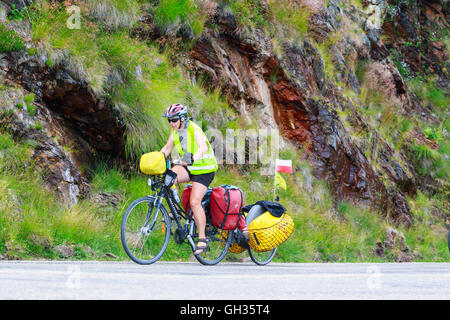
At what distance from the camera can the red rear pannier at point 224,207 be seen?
8.51 m

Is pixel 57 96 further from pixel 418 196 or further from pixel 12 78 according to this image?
pixel 418 196

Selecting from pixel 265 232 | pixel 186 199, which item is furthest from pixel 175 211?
pixel 265 232

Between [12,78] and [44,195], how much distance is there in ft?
7.31

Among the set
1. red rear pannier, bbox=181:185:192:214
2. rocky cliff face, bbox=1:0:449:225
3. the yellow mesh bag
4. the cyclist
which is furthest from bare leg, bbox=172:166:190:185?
rocky cliff face, bbox=1:0:449:225

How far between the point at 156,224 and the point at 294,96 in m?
10.1

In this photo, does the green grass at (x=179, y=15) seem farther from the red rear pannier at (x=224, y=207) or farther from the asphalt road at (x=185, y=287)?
the asphalt road at (x=185, y=287)

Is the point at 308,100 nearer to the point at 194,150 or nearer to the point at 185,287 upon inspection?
the point at 194,150

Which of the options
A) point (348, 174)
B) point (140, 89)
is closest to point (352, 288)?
point (140, 89)

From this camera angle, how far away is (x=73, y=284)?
4.59 m

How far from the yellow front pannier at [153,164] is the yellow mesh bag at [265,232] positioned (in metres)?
1.85

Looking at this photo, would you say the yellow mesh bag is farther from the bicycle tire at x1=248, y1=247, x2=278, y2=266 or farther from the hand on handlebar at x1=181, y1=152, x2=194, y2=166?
the hand on handlebar at x1=181, y1=152, x2=194, y2=166

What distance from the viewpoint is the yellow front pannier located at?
305 inches

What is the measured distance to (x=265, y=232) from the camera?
8938 mm

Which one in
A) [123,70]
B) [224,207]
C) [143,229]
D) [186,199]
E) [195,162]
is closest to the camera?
[143,229]
